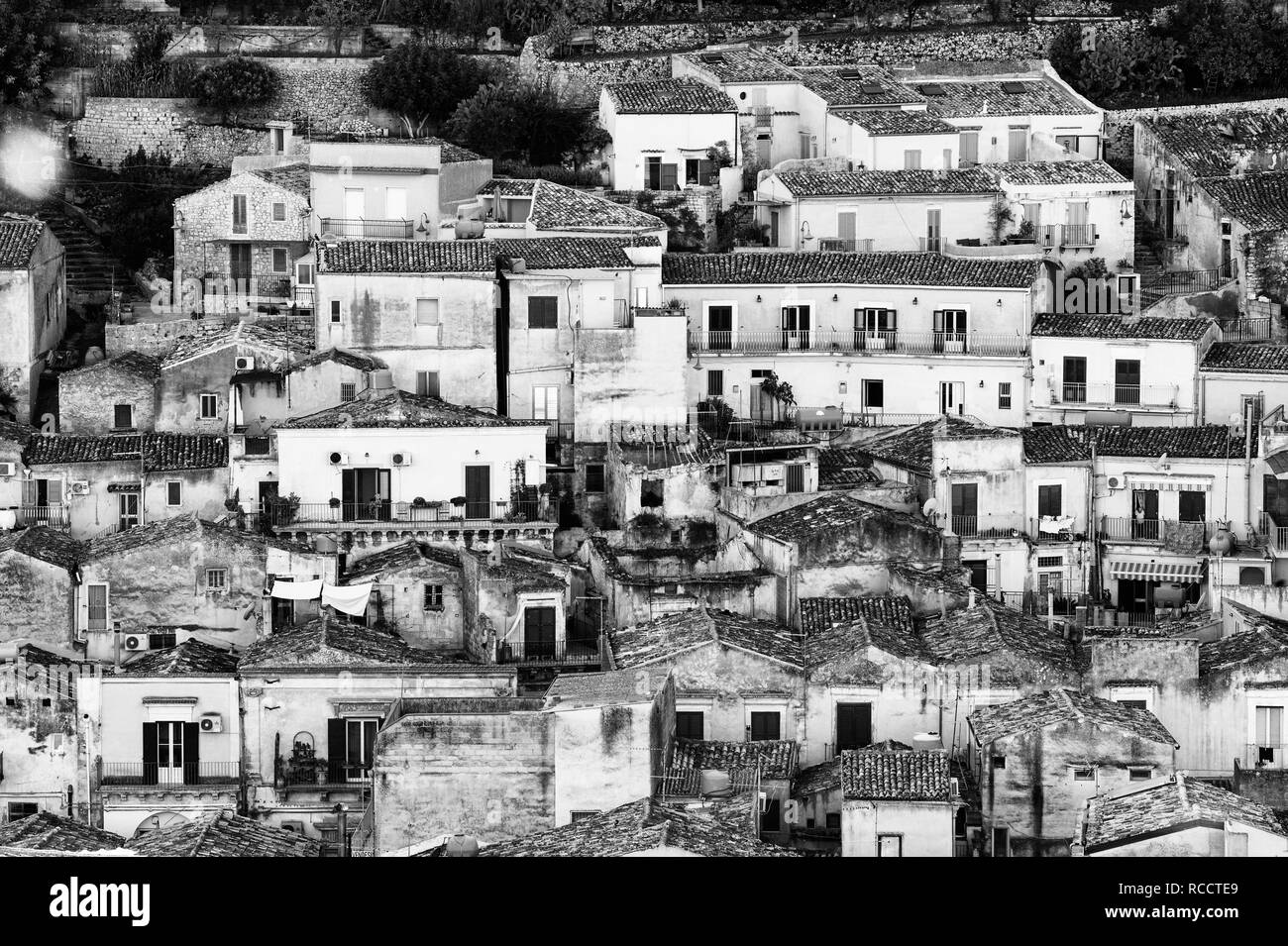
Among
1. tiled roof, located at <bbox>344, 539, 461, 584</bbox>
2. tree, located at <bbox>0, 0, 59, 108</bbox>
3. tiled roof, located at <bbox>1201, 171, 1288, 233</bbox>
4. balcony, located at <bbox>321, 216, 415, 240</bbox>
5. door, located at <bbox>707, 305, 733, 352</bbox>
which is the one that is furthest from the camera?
tree, located at <bbox>0, 0, 59, 108</bbox>

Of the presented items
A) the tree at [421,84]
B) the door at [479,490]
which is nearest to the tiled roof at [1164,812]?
the door at [479,490]

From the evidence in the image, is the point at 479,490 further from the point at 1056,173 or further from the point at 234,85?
the point at 234,85

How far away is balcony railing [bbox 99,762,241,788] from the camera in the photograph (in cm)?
3856

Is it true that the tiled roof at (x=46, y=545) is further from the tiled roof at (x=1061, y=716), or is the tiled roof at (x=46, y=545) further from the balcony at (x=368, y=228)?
the tiled roof at (x=1061, y=716)

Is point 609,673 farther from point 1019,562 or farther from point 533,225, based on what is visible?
point 533,225

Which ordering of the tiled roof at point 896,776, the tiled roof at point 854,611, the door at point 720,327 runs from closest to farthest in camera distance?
1. the tiled roof at point 896,776
2. the tiled roof at point 854,611
3. the door at point 720,327

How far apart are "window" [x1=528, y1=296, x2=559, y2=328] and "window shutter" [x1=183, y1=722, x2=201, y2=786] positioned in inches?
468

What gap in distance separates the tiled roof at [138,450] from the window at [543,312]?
17.4ft

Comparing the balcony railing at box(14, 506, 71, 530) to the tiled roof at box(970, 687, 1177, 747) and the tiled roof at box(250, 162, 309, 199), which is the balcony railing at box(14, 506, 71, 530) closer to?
the tiled roof at box(250, 162, 309, 199)

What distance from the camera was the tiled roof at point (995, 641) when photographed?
39969 millimetres

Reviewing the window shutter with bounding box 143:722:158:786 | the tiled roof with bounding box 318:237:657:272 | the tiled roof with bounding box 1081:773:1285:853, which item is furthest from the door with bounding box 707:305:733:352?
the tiled roof with bounding box 1081:773:1285:853

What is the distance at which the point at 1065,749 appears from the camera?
36188mm

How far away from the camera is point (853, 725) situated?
3975 centimetres
